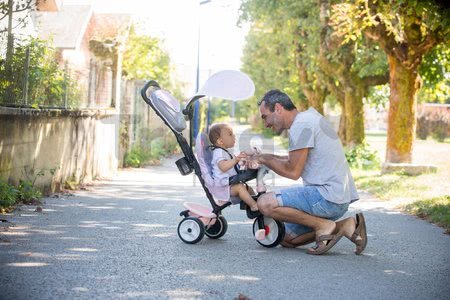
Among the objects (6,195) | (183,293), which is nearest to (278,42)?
(6,195)

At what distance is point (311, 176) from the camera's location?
7.70m

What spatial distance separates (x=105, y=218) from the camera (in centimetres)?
1035

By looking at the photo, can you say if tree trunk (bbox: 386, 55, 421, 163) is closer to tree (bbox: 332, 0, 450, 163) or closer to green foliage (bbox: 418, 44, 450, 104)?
tree (bbox: 332, 0, 450, 163)

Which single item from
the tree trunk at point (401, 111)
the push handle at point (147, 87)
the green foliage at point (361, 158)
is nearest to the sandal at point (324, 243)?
the push handle at point (147, 87)

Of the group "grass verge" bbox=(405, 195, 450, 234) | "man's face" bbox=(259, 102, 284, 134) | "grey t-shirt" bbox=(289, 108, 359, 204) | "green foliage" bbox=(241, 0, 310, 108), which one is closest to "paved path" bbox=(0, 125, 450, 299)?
"grass verge" bbox=(405, 195, 450, 234)

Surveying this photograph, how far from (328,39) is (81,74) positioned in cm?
1186

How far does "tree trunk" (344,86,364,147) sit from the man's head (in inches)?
843

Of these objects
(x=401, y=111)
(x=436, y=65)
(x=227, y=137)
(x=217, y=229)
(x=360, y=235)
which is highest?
(x=436, y=65)

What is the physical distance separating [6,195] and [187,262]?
14.0 feet

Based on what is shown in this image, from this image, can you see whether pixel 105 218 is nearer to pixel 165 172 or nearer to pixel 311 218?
pixel 311 218

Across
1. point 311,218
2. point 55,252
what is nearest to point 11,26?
point 55,252

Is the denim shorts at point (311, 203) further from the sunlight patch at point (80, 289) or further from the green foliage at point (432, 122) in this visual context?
the green foliage at point (432, 122)

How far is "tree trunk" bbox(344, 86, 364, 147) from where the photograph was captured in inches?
1137

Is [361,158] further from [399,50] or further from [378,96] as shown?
[378,96]
